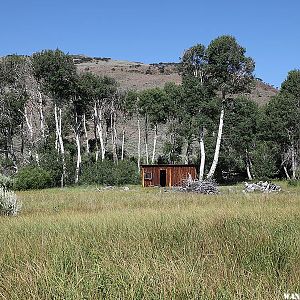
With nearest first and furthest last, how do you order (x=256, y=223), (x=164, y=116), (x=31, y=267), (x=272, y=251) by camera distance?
(x=31, y=267) → (x=272, y=251) → (x=256, y=223) → (x=164, y=116)

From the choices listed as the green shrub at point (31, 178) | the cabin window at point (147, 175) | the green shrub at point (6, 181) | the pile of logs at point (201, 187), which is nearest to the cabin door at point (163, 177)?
the cabin window at point (147, 175)

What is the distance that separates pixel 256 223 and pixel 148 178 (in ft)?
109

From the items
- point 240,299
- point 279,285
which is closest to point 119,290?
point 240,299

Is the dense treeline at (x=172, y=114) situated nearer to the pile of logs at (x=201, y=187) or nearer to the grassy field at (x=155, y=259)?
the pile of logs at (x=201, y=187)

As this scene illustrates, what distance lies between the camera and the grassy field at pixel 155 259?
457 centimetres

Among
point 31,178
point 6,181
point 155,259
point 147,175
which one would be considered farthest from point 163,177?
point 155,259

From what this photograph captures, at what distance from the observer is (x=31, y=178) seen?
37406 mm

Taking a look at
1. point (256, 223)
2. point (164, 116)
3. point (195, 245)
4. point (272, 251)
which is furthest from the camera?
point (164, 116)

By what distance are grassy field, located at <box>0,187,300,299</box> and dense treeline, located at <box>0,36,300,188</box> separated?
99.3 feet

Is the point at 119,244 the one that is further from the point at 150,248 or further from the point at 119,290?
the point at 119,290

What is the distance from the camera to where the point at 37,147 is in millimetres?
45094

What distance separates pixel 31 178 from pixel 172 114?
21.7 metres

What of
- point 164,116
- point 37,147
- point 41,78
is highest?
point 41,78

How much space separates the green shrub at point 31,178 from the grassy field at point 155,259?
29.0 meters
